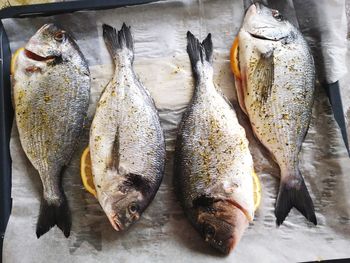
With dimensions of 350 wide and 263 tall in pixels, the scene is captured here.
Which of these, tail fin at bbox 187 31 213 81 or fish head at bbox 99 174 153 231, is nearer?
fish head at bbox 99 174 153 231

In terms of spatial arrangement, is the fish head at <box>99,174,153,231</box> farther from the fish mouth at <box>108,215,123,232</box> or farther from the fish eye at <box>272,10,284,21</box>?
the fish eye at <box>272,10,284,21</box>

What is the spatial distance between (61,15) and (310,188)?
4.46 ft

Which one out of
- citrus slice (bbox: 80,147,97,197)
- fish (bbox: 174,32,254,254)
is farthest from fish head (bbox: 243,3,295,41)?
citrus slice (bbox: 80,147,97,197)

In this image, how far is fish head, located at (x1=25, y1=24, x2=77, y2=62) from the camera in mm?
2010

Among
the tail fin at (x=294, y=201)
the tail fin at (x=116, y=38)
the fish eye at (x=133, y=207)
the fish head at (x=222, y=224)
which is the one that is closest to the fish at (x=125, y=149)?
the fish eye at (x=133, y=207)

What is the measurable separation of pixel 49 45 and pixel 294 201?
48.4 inches

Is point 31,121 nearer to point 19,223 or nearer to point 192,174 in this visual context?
point 19,223

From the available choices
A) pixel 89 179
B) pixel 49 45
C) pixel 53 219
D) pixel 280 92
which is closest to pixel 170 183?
pixel 89 179

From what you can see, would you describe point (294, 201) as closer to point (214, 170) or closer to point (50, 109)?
point (214, 170)

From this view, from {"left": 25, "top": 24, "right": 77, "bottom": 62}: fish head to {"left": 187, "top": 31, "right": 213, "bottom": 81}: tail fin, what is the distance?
0.52m

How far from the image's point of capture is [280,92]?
1.96 metres

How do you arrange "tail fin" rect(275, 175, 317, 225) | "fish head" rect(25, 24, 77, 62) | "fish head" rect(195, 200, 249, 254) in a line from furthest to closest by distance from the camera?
"fish head" rect(25, 24, 77, 62) < "tail fin" rect(275, 175, 317, 225) < "fish head" rect(195, 200, 249, 254)

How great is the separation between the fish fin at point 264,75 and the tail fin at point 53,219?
95 centimetres

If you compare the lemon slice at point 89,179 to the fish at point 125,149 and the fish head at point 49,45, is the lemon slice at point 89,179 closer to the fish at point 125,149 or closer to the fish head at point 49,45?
the fish at point 125,149
